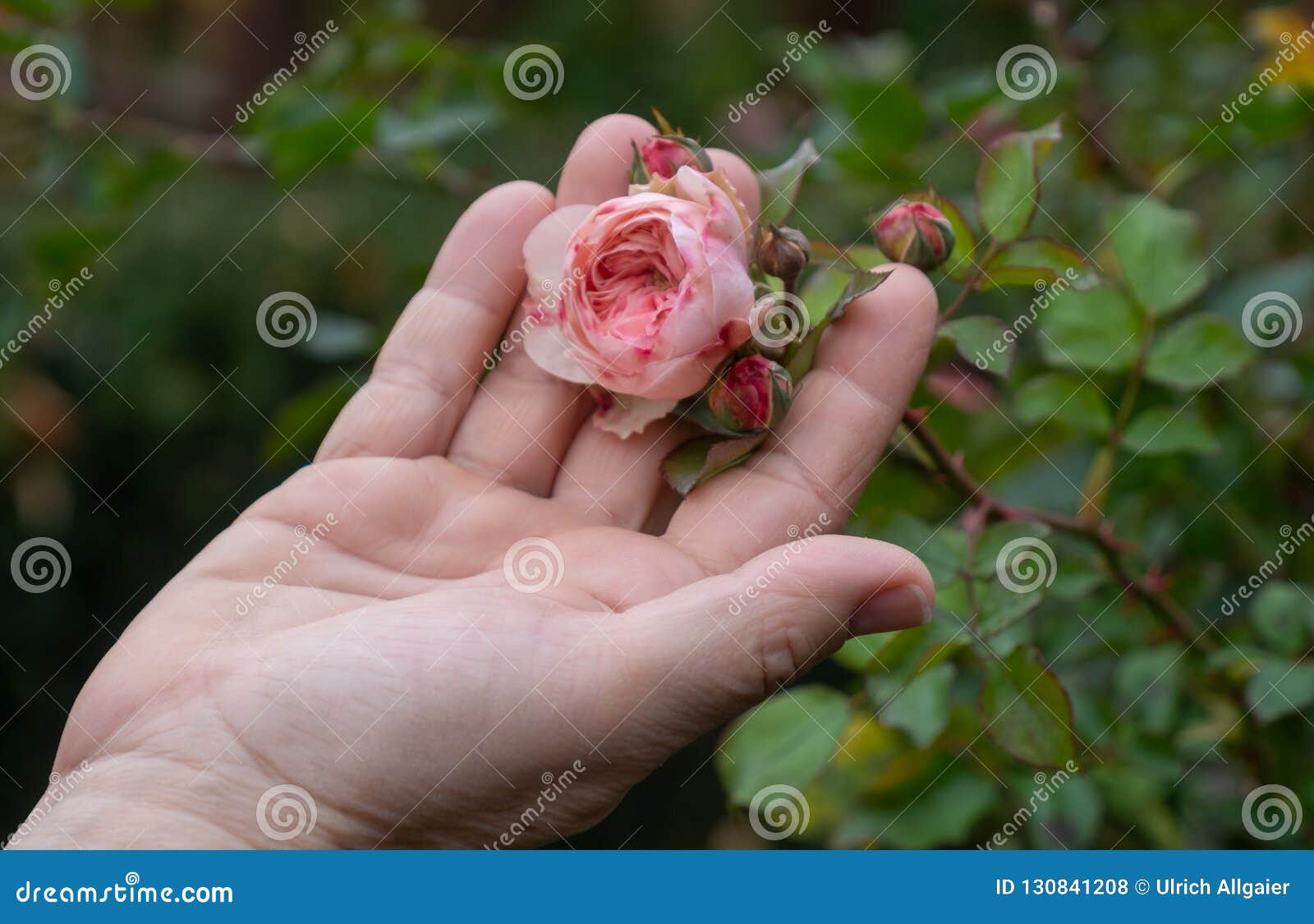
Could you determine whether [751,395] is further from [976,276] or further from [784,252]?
[976,276]

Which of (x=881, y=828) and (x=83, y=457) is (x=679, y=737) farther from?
(x=83, y=457)

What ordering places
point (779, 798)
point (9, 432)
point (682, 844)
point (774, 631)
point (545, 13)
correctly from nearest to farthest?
1. point (774, 631)
2. point (779, 798)
3. point (682, 844)
4. point (9, 432)
5. point (545, 13)

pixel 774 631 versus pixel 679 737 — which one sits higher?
pixel 774 631

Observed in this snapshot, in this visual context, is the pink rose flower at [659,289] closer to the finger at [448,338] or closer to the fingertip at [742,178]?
the fingertip at [742,178]

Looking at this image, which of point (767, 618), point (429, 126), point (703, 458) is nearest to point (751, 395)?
point (703, 458)

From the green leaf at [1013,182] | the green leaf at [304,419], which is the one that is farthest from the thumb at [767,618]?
the green leaf at [304,419]

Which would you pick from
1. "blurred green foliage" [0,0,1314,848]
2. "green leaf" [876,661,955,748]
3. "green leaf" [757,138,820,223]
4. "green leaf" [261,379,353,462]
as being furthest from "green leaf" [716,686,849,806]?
"green leaf" [261,379,353,462]

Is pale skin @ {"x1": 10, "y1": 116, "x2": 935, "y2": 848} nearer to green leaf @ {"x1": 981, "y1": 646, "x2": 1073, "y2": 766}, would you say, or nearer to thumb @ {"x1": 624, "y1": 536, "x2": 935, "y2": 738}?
thumb @ {"x1": 624, "y1": 536, "x2": 935, "y2": 738}

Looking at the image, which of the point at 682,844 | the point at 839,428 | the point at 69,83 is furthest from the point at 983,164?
the point at 682,844
